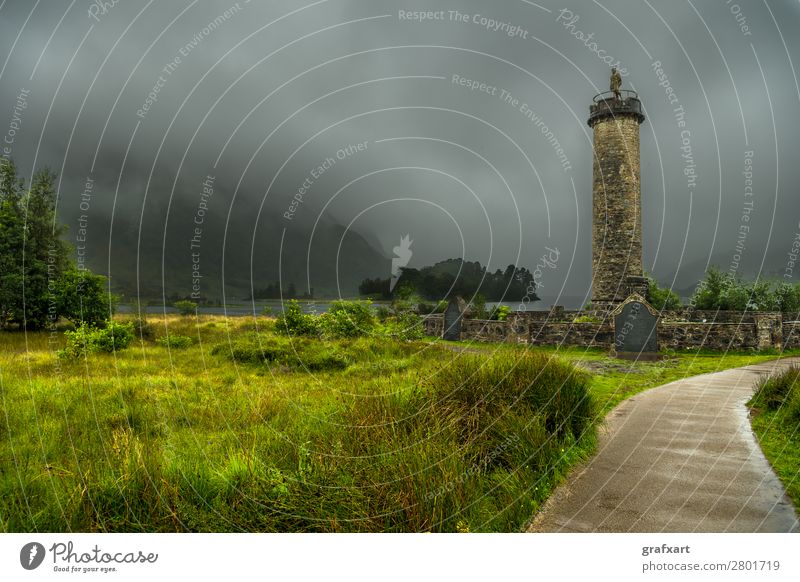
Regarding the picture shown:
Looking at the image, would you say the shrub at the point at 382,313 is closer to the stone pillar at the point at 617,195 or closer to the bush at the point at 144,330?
the bush at the point at 144,330

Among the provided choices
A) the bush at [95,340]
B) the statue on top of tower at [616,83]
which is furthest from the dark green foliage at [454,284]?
the statue on top of tower at [616,83]

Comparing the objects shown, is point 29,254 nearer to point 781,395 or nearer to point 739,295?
point 781,395

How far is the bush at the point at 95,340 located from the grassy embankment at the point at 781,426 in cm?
1269

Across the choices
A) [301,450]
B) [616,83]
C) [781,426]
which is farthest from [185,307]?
[616,83]

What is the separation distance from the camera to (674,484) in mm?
4004

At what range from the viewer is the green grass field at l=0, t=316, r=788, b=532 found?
147 inches

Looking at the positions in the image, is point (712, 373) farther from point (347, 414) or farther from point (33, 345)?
point (33, 345)

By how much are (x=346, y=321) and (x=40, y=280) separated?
10269mm

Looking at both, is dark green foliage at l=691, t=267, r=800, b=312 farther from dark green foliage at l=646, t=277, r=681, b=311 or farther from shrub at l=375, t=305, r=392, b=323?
shrub at l=375, t=305, r=392, b=323

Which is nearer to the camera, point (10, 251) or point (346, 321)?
point (10, 251)

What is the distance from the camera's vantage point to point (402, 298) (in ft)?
81.0
